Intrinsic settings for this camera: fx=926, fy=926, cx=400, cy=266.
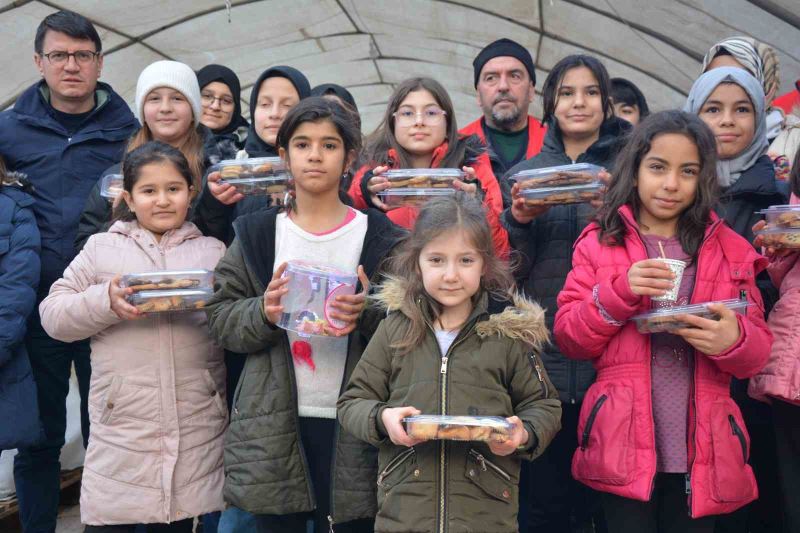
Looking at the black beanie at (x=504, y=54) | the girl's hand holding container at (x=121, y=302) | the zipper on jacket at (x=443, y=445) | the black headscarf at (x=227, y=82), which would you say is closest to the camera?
the zipper on jacket at (x=443, y=445)

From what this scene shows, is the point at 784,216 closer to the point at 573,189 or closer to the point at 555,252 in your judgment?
the point at 573,189

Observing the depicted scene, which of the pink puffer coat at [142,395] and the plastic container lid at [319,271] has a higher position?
the plastic container lid at [319,271]

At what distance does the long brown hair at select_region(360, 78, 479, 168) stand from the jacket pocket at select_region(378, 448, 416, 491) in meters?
1.56

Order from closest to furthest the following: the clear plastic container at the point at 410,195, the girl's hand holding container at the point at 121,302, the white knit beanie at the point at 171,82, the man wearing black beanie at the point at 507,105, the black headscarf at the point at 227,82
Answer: the girl's hand holding container at the point at 121,302
the clear plastic container at the point at 410,195
the white knit beanie at the point at 171,82
the man wearing black beanie at the point at 507,105
the black headscarf at the point at 227,82

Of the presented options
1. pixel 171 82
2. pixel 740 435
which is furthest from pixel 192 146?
pixel 740 435

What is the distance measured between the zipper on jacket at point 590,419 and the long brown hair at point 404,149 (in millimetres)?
1371

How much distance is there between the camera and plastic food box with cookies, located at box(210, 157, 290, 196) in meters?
3.98

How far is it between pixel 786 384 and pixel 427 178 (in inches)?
64.7

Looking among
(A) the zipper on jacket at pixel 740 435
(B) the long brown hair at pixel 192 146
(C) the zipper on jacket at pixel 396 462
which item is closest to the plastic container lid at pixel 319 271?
(C) the zipper on jacket at pixel 396 462

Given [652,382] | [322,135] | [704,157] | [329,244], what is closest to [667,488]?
[652,382]

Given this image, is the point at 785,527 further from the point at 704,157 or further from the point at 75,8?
the point at 75,8

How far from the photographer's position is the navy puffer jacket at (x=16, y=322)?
4.10m

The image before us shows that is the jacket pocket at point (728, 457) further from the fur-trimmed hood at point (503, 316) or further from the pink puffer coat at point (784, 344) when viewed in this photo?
the fur-trimmed hood at point (503, 316)

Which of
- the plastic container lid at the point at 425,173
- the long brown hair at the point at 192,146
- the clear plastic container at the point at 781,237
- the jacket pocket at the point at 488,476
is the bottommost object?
the jacket pocket at the point at 488,476
